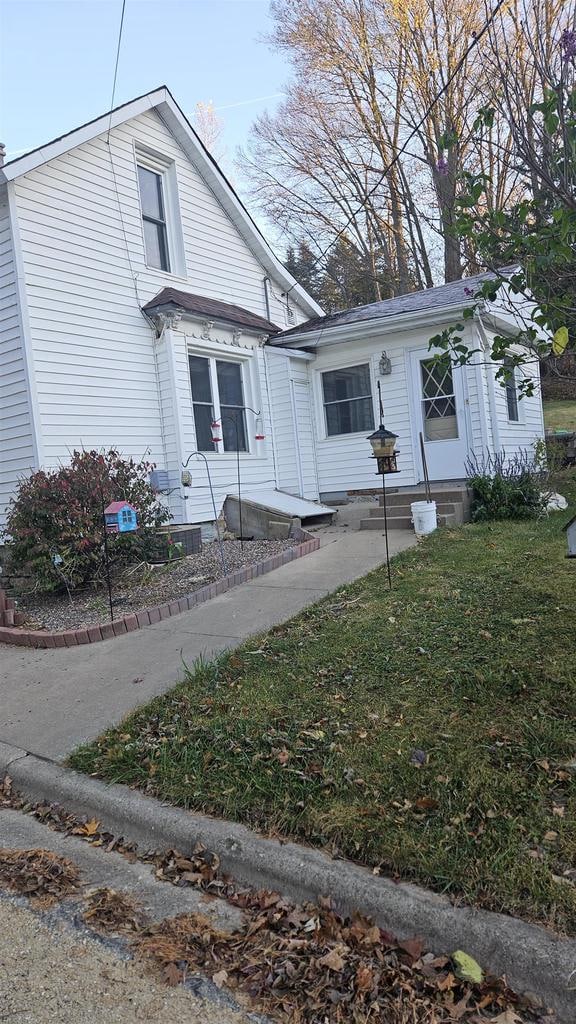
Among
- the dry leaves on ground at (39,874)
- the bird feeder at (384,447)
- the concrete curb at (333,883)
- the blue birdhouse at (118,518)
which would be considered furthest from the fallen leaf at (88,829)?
the bird feeder at (384,447)

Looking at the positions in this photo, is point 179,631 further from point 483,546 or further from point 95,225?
point 95,225

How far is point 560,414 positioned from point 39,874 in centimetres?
2068

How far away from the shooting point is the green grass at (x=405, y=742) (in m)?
2.41

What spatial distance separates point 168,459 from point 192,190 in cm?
480

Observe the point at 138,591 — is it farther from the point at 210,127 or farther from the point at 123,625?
the point at 210,127

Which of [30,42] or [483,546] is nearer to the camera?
[483,546]

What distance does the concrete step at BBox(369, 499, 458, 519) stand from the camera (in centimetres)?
895

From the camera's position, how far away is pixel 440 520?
28.8 ft

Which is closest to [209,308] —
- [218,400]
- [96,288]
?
[218,400]

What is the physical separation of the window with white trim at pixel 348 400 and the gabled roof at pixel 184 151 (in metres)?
2.41

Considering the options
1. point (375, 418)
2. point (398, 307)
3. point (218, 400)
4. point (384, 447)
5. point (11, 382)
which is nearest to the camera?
point (384, 447)

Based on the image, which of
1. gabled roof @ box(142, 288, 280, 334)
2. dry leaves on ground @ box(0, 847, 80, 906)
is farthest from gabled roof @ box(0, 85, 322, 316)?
dry leaves on ground @ box(0, 847, 80, 906)

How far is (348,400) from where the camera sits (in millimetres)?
11602

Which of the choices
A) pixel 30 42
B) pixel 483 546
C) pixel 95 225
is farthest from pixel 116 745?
pixel 30 42
